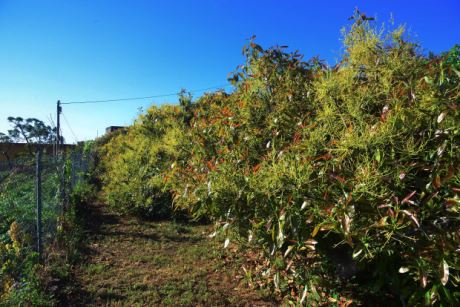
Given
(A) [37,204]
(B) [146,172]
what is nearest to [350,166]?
(A) [37,204]

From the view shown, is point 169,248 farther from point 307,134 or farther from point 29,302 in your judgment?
point 307,134

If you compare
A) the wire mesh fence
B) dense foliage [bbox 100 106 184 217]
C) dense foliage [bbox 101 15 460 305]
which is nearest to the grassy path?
the wire mesh fence

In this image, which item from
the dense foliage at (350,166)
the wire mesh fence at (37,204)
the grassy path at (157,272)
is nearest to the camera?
the dense foliage at (350,166)

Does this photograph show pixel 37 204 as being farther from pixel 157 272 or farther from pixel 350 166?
pixel 350 166

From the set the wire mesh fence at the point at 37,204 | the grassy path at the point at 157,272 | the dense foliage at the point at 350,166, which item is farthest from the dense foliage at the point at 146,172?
the dense foliage at the point at 350,166

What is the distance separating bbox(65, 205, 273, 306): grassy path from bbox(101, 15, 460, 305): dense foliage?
4.14ft

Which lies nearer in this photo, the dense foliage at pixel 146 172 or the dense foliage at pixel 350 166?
the dense foliage at pixel 350 166

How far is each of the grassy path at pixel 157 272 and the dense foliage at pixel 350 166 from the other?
1.26m

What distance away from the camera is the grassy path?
390 cm

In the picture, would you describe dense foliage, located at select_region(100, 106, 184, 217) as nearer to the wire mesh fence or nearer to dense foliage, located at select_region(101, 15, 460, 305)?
the wire mesh fence

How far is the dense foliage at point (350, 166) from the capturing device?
6.72 feet

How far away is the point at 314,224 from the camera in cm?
235

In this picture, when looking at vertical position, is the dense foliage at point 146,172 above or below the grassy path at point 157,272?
above

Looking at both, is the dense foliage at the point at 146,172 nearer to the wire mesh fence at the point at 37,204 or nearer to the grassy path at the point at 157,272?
the grassy path at the point at 157,272
